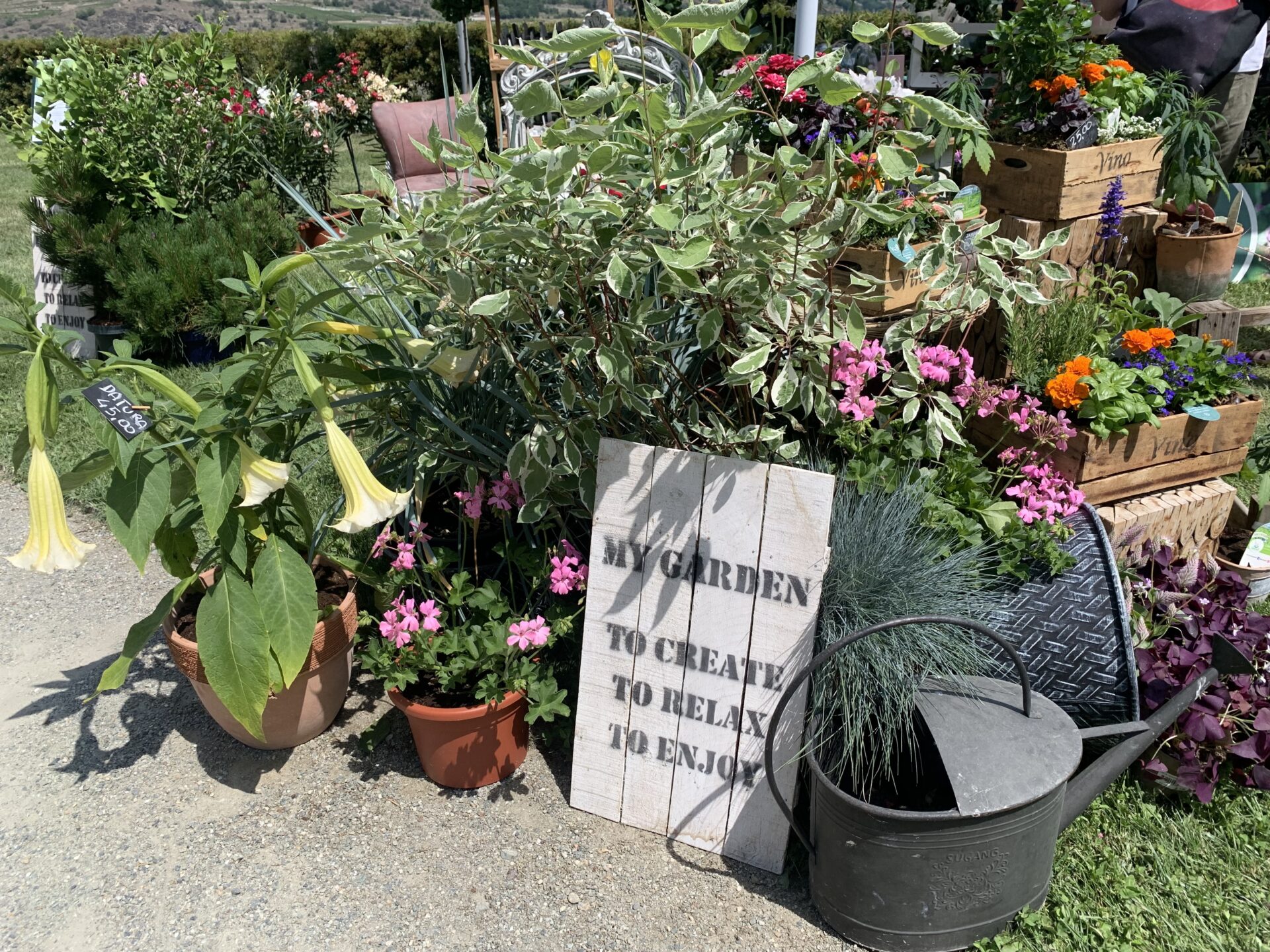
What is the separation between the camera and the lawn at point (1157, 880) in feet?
6.25

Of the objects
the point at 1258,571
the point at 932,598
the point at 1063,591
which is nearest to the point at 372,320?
the point at 932,598

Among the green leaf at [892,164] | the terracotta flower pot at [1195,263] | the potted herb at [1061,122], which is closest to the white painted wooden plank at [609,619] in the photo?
the green leaf at [892,164]

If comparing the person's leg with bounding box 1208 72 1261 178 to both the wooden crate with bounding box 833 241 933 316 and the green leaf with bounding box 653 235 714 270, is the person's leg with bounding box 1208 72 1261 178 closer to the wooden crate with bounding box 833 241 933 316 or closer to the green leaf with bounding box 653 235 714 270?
the wooden crate with bounding box 833 241 933 316

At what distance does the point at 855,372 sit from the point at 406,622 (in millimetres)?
1199

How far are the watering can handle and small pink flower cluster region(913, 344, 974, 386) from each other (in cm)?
60

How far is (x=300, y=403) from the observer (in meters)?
2.69

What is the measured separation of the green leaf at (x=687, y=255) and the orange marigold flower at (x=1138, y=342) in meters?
1.71

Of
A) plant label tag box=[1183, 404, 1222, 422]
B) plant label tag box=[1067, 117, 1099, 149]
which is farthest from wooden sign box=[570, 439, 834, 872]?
plant label tag box=[1067, 117, 1099, 149]

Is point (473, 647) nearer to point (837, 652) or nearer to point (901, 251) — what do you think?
point (837, 652)

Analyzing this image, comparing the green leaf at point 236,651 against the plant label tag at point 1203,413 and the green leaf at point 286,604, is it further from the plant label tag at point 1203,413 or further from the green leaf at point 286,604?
the plant label tag at point 1203,413

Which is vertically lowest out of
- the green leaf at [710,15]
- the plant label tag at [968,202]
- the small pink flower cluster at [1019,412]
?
the small pink flower cluster at [1019,412]

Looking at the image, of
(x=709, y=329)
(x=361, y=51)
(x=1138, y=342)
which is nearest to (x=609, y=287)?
(x=709, y=329)

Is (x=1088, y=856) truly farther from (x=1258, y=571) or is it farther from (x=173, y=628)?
(x=173, y=628)

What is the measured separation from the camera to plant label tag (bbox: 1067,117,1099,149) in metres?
3.24
